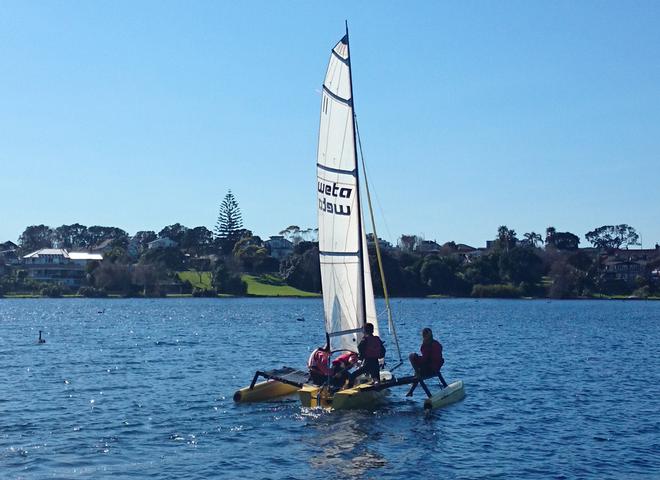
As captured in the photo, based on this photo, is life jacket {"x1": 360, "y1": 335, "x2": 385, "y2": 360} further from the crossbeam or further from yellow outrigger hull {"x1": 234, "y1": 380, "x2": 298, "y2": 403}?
yellow outrigger hull {"x1": 234, "y1": 380, "x2": 298, "y2": 403}

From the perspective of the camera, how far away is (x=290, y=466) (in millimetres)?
22219

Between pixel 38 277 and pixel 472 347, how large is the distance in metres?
155

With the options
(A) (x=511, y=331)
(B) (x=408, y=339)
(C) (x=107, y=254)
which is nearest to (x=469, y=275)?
(C) (x=107, y=254)

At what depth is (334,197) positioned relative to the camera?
31.2m

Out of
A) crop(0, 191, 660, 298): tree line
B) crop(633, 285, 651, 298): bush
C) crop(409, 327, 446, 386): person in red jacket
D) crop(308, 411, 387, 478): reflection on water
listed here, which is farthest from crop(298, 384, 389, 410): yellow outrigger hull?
crop(633, 285, 651, 298): bush

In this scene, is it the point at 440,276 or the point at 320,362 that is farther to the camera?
the point at 440,276

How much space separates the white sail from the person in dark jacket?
5.16 feet

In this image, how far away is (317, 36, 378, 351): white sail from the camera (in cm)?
3100

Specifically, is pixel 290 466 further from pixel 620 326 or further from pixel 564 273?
pixel 564 273

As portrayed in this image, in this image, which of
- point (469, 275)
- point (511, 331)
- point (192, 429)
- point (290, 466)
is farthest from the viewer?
point (469, 275)

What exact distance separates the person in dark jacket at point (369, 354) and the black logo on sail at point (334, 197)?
13.9 ft

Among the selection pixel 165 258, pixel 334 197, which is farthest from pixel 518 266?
pixel 334 197

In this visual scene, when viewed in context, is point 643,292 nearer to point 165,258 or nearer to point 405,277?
point 405,277

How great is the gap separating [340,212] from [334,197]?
1.89 ft
